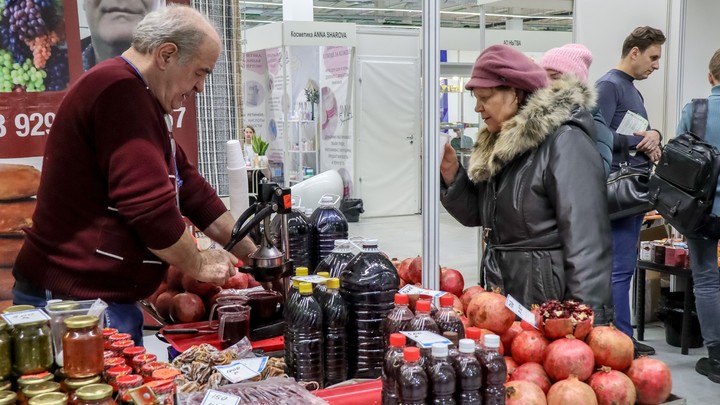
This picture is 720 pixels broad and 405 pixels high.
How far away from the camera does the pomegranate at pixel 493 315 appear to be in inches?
70.9

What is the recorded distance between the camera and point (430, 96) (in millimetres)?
2008

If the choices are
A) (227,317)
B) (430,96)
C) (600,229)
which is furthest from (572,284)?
(227,317)

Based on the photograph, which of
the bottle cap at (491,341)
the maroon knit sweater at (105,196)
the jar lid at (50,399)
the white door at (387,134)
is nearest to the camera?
the jar lid at (50,399)

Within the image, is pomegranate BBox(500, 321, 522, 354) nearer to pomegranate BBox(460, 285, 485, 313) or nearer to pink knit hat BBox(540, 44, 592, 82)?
pomegranate BBox(460, 285, 485, 313)

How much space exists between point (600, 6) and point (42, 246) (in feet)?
16.0

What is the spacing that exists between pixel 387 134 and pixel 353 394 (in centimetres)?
952

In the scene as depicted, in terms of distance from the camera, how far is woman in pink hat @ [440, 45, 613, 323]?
86.7 inches

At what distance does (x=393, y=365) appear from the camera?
4.40ft

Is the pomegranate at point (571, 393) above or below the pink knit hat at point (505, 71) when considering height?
below

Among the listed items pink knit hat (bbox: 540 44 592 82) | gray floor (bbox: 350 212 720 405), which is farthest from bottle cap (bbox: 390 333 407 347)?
pink knit hat (bbox: 540 44 592 82)

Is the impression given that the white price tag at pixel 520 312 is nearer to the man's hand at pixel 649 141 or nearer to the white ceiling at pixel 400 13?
the man's hand at pixel 649 141

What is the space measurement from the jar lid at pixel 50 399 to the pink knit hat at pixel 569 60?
3.09 metres

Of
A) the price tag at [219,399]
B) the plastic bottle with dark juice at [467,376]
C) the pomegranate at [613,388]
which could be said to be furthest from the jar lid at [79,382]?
the pomegranate at [613,388]

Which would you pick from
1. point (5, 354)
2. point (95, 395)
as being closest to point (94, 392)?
point (95, 395)
